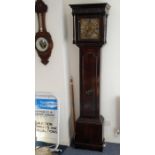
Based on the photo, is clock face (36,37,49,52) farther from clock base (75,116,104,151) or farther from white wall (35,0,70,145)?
clock base (75,116,104,151)

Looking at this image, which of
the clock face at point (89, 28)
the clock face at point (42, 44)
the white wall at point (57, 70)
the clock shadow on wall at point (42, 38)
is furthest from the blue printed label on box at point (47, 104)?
the clock face at point (89, 28)

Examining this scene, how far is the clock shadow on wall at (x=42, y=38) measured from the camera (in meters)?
2.52

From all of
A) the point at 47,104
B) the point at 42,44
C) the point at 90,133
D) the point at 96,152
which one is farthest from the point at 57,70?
the point at 96,152

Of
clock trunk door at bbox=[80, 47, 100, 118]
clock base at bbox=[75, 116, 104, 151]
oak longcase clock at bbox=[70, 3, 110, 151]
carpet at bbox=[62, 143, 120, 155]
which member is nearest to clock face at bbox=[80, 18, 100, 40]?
oak longcase clock at bbox=[70, 3, 110, 151]

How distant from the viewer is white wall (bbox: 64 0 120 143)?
2.58 metres

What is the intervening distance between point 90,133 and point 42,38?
1.47 m

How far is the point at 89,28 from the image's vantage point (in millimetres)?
2490

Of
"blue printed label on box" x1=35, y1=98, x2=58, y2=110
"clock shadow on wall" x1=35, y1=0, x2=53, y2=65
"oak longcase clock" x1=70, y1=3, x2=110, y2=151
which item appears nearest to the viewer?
"oak longcase clock" x1=70, y1=3, x2=110, y2=151

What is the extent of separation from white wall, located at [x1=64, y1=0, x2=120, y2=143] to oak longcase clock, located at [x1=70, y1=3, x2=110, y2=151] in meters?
0.16

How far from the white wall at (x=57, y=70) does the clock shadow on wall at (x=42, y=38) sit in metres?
0.05

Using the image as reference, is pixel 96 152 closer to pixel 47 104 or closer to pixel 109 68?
pixel 47 104
